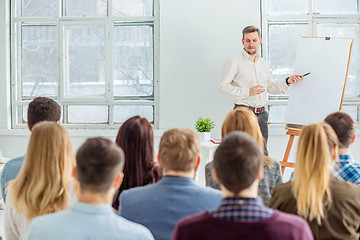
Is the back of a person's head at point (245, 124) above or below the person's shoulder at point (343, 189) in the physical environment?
above

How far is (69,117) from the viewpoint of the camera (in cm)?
566

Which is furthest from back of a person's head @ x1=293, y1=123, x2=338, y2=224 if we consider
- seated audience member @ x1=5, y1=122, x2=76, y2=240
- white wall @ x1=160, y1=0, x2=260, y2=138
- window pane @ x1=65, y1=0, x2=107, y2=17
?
window pane @ x1=65, y1=0, x2=107, y2=17

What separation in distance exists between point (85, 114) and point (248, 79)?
204 cm

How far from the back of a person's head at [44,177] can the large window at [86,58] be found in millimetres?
3584

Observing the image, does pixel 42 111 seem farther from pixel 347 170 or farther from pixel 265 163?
pixel 347 170

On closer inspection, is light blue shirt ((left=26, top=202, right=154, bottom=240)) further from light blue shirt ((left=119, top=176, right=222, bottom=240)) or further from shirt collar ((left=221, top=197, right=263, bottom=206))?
light blue shirt ((left=119, top=176, right=222, bottom=240))

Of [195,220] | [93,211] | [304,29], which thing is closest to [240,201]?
[195,220]

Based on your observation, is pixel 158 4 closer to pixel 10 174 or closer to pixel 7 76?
pixel 7 76

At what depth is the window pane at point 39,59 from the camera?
562 centimetres

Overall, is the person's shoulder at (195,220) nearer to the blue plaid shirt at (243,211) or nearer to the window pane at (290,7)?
the blue plaid shirt at (243,211)

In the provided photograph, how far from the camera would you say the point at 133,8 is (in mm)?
5512

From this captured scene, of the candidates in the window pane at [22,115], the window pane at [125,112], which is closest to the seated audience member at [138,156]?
the window pane at [125,112]

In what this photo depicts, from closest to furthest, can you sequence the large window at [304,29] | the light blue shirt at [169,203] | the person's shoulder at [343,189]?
the light blue shirt at [169,203]
the person's shoulder at [343,189]
the large window at [304,29]

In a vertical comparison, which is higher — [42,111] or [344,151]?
[42,111]
